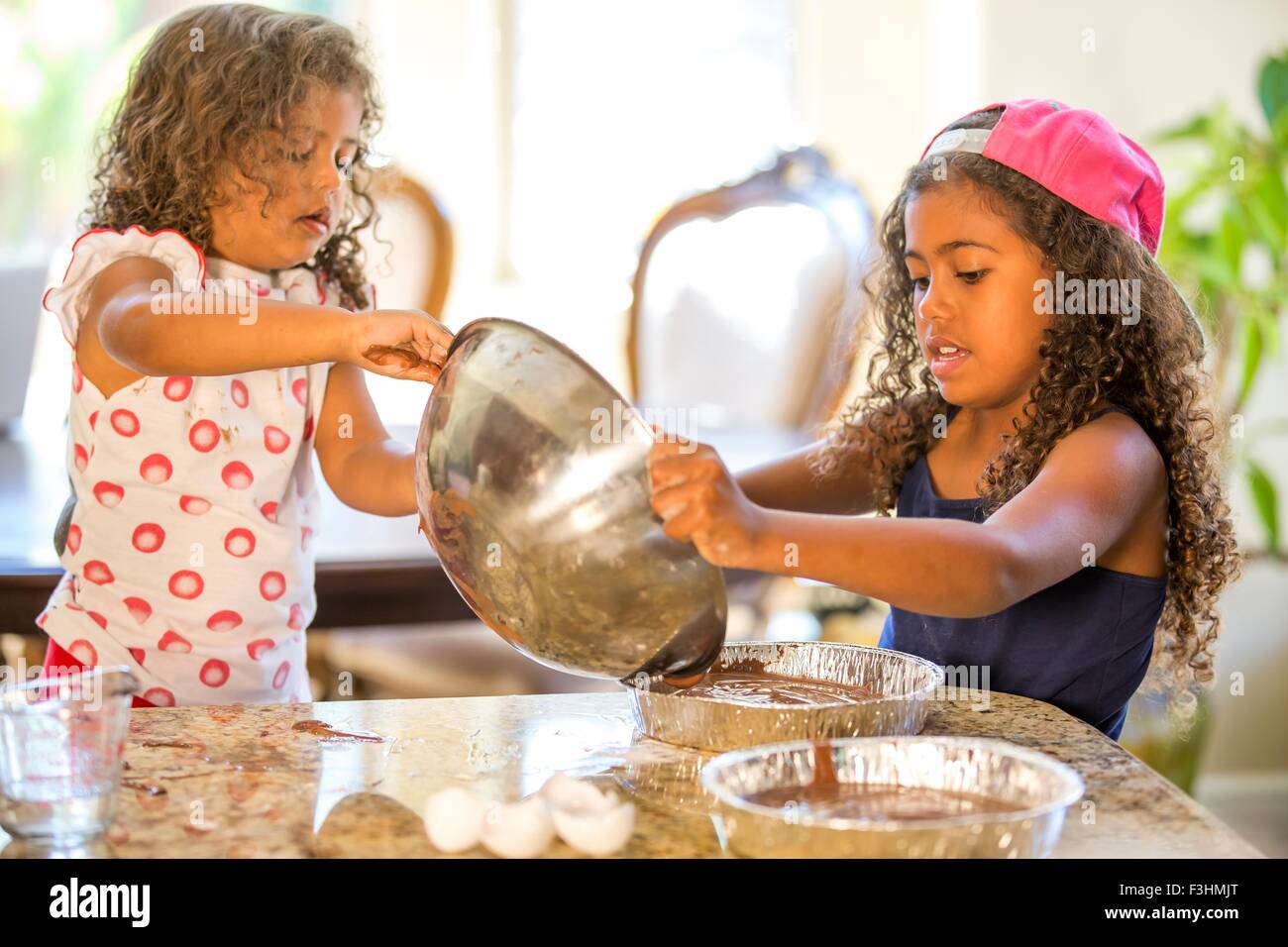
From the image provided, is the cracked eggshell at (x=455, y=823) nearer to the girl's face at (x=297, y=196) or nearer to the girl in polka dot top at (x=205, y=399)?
the girl in polka dot top at (x=205, y=399)

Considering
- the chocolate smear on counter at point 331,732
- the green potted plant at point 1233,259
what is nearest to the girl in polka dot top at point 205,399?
the chocolate smear on counter at point 331,732

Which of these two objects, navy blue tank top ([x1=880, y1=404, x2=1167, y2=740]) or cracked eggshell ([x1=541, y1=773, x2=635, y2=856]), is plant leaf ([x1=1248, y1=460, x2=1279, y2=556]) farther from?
cracked eggshell ([x1=541, y1=773, x2=635, y2=856])

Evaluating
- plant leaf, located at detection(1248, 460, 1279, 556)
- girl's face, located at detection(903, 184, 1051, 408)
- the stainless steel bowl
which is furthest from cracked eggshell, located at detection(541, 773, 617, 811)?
plant leaf, located at detection(1248, 460, 1279, 556)

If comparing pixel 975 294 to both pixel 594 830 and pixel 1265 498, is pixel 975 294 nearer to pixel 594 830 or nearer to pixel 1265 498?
pixel 594 830

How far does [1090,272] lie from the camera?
1214 millimetres

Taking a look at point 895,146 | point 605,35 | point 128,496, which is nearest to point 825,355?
point 895,146

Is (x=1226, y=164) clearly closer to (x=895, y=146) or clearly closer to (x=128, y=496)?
(x=895, y=146)

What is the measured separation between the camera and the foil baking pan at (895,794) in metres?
0.66

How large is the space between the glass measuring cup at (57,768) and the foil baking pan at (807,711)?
32cm

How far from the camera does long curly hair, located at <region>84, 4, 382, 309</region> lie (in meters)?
1.23

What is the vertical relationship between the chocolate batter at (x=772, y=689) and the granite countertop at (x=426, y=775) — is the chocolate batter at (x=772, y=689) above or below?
above

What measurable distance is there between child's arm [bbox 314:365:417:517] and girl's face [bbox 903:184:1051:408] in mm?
498

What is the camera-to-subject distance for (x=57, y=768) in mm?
759

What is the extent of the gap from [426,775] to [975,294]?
64 centimetres
